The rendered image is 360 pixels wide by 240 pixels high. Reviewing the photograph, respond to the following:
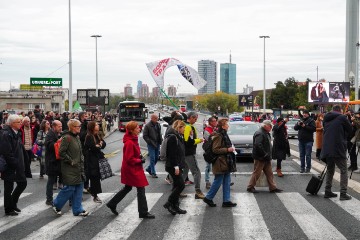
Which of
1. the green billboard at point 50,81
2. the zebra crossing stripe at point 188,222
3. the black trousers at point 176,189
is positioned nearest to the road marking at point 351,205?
the zebra crossing stripe at point 188,222

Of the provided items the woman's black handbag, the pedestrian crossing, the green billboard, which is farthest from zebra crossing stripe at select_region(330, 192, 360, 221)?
the green billboard

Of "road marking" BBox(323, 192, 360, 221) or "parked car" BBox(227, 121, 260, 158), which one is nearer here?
"road marking" BBox(323, 192, 360, 221)

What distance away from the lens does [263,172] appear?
11500 millimetres

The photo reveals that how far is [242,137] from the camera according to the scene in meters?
18.5

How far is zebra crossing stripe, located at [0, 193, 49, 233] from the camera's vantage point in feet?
27.1

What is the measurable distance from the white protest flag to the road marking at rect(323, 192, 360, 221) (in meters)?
11.9

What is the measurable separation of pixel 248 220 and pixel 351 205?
2.33 metres

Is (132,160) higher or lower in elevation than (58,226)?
higher

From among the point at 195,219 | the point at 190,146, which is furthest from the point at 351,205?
the point at 190,146

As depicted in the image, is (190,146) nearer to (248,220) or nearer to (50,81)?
(248,220)

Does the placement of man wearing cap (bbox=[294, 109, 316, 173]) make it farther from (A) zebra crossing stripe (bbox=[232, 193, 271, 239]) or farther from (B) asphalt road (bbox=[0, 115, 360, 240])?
(A) zebra crossing stripe (bbox=[232, 193, 271, 239])

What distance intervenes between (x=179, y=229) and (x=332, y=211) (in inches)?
115

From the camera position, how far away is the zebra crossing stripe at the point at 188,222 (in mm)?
7453

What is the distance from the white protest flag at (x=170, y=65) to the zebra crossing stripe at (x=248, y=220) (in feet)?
36.6
